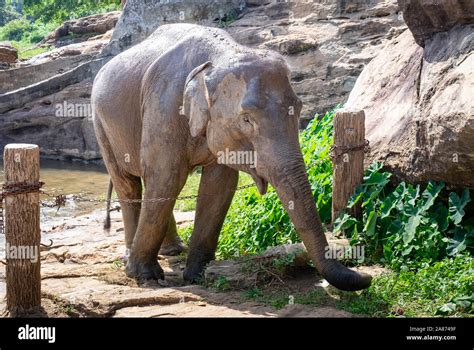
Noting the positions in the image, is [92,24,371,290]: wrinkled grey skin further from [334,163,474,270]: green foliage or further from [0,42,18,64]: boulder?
[0,42,18,64]: boulder

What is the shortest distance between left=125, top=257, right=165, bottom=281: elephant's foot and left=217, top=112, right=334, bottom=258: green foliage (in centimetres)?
106

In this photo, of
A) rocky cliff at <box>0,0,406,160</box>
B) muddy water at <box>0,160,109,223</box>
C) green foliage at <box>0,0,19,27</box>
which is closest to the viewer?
muddy water at <box>0,160,109,223</box>

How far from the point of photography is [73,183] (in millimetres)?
15602

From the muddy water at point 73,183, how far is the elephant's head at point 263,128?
6.24 metres

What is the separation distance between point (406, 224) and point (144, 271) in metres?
2.44

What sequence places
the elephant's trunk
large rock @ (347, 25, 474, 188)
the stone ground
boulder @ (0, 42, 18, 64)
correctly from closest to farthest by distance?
the elephant's trunk
the stone ground
large rock @ (347, 25, 474, 188)
boulder @ (0, 42, 18, 64)

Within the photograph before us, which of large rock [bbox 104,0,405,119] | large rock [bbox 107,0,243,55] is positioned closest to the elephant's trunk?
large rock [bbox 104,0,405,119]

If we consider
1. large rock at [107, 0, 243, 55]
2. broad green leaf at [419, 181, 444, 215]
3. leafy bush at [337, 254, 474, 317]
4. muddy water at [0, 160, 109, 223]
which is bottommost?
muddy water at [0, 160, 109, 223]

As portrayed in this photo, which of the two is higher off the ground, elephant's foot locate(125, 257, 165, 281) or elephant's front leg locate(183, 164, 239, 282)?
elephant's front leg locate(183, 164, 239, 282)

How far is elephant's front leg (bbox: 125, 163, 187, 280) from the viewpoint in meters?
6.87

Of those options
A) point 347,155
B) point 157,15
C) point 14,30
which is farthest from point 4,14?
point 347,155

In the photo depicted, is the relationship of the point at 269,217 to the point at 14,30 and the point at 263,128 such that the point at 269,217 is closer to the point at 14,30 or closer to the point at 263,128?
the point at 263,128

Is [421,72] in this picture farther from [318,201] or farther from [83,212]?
[83,212]
